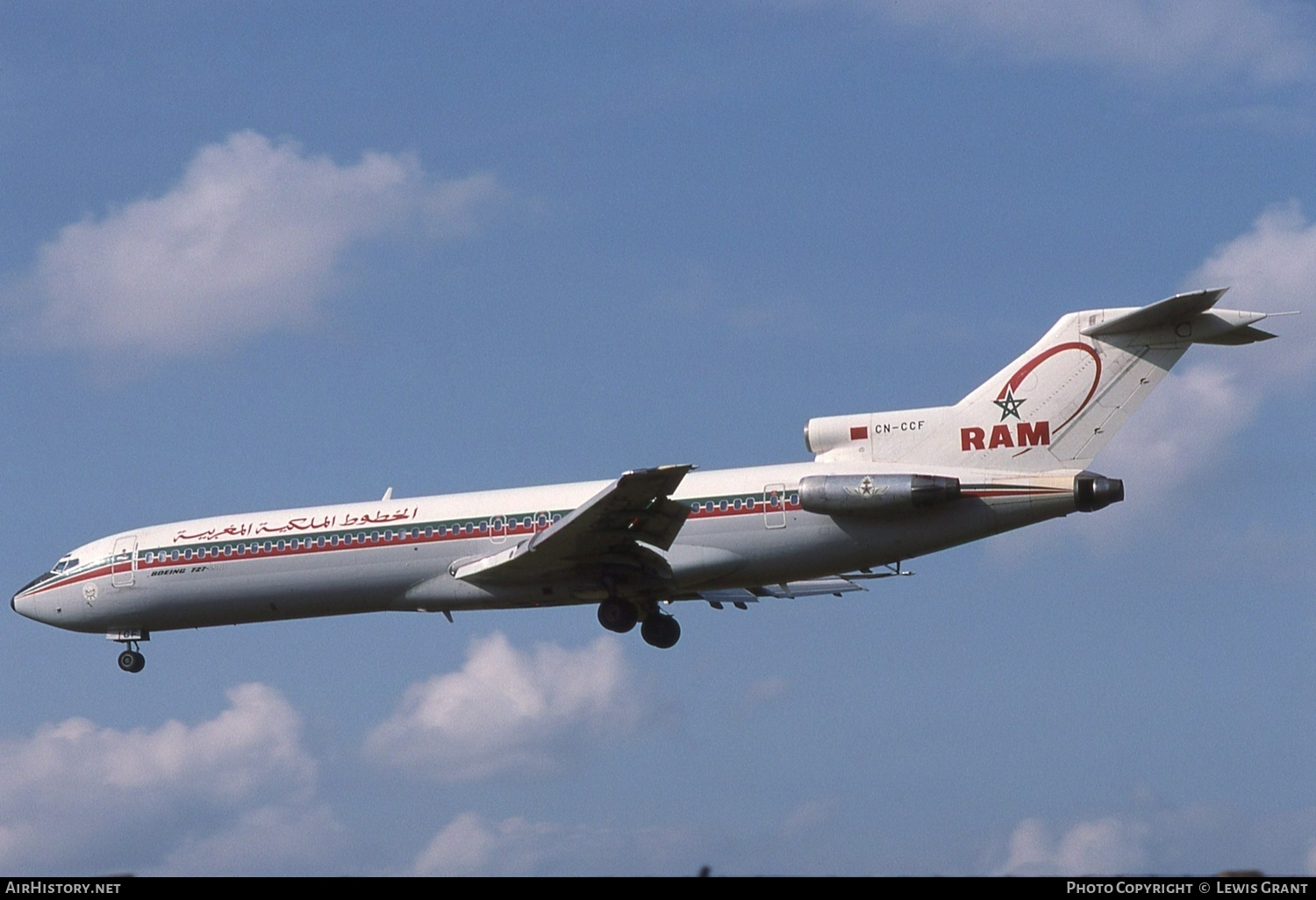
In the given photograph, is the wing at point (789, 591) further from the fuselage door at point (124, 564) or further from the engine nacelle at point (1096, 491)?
the fuselage door at point (124, 564)

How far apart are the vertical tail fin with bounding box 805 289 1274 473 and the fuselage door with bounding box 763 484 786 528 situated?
127cm

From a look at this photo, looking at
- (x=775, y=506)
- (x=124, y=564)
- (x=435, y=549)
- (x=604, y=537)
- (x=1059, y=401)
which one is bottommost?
(x=604, y=537)

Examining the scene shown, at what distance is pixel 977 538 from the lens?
107 feet

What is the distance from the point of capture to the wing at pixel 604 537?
31516 millimetres

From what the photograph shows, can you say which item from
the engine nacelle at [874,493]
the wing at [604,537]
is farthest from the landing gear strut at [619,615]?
the engine nacelle at [874,493]

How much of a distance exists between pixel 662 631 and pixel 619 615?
5.05ft

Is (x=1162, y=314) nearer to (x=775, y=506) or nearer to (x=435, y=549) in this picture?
(x=775, y=506)

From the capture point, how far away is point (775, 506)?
32.9 metres

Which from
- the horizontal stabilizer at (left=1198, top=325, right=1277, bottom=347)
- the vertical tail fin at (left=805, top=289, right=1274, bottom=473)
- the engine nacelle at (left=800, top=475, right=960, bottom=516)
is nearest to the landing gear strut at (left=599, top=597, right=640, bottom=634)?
the engine nacelle at (left=800, top=475, right=960, bottom=516)

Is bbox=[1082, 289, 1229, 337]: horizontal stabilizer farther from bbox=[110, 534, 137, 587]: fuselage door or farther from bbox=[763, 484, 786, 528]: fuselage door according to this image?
bbox=[110, 534, 137, 587]: fuselage door

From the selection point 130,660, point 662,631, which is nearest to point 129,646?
point 130,660
